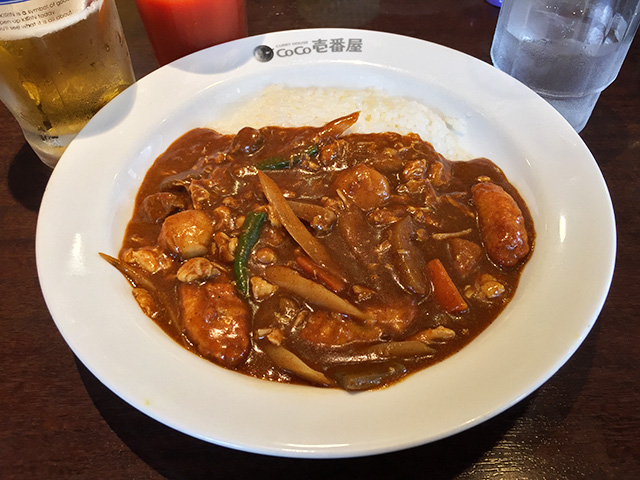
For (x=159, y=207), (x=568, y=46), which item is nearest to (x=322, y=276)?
(x=159, y=207)

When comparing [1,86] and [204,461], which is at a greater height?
[1,86]

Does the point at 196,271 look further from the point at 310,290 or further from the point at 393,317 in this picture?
the point at 393,317

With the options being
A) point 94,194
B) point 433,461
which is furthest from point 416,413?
point 94,194

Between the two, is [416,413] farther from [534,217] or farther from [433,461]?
[534,217]

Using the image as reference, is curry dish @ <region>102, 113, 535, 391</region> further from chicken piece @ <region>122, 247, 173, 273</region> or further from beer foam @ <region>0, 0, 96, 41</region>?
beer foam @ <region>0, 0, 96, 41</region>

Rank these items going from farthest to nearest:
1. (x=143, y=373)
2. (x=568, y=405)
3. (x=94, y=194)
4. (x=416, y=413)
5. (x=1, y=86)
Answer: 1. (x=1, y=86)
2. (x=94, y=194)
3. (x=568, y=405)
4. (x=143, y=373)
5. (x=416, y=413)

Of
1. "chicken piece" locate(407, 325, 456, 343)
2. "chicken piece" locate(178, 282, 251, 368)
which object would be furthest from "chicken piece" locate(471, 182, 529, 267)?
"chicken piece" locate(178, 282, 251, 368)

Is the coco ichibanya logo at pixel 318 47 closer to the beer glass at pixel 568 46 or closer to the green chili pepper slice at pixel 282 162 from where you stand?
the green chili pepper slice at pixel 282 162
